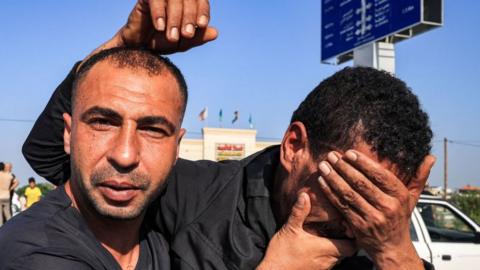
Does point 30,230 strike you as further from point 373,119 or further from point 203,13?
point 373,119

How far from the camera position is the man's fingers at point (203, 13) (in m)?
2.00

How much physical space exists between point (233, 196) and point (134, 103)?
0.52 m

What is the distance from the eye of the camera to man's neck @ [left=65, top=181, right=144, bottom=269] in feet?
6.64

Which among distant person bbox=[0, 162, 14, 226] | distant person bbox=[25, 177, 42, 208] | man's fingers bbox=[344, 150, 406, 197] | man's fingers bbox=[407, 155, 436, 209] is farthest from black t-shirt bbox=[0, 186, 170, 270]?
distant person bbox=[25, 177, 42, 208]

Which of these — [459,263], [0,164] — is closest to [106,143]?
[459,263]

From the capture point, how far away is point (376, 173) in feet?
5.83

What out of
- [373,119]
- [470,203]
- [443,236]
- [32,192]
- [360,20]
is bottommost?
[470,203]

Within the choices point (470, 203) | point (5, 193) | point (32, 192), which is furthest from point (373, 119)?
point (470, 203)

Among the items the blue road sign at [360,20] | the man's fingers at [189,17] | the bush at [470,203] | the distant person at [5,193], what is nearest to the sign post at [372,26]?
the blue road sign at [360,20]

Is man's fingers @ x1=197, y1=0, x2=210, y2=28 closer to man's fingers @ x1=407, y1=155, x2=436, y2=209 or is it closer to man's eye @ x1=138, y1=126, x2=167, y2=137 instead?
man's eye @ x1=138, y1=126, x2=167, y2=137

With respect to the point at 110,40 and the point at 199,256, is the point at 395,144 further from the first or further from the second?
the point at 110,40

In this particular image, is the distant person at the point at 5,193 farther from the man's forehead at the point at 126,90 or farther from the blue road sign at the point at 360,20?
the man's forehead at the point at 126,90

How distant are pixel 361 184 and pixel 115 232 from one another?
2.97 feet

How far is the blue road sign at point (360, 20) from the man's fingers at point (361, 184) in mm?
9236
